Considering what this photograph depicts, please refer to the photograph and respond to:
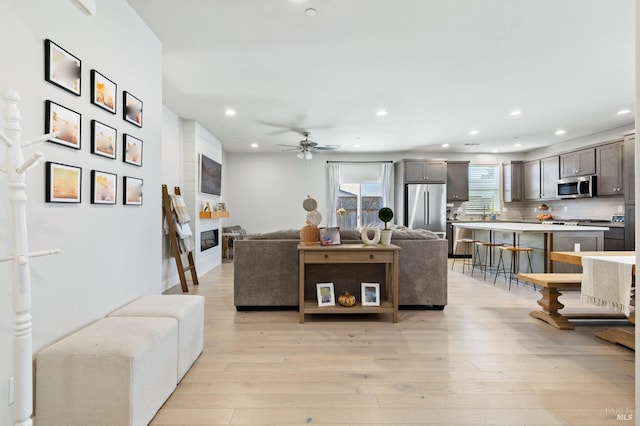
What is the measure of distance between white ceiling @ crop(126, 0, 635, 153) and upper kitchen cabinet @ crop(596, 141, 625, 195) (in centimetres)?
47

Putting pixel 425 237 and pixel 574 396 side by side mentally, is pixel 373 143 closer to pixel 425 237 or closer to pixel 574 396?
pixel 425 237

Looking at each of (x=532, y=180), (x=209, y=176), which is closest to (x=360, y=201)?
(x=209, y=176)

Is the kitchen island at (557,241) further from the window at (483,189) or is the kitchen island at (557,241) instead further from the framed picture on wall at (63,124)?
the framed picture on wall at (63,124)

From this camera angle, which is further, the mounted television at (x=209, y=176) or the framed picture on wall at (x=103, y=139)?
the mounted television at (x=209, y=176)

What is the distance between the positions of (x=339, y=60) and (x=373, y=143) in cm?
379

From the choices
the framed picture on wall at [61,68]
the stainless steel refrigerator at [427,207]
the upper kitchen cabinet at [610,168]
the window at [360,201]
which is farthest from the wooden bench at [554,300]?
the window at [360,201]

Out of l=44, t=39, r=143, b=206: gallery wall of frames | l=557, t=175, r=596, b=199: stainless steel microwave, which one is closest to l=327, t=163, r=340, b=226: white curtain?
l=557, t=175, r=596, b=199: stainless steel microwave

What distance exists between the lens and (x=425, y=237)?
137 inches

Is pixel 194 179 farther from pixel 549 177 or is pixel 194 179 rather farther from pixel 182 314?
pixel 549 177

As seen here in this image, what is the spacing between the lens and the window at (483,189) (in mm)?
7742

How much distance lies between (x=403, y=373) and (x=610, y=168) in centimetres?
590

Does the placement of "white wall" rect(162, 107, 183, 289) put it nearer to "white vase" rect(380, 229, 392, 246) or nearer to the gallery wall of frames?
the gallery wall of frames

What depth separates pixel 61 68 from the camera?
1.67 m

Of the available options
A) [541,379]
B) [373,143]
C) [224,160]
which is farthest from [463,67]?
[224,160]
